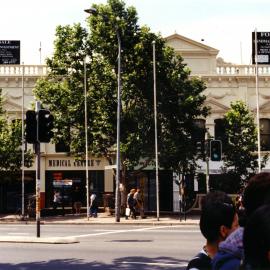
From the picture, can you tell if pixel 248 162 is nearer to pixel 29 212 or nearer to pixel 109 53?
pixel 109 53

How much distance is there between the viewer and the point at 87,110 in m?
33.9

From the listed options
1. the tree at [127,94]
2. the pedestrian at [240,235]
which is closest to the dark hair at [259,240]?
the pedestrian at [240,235]

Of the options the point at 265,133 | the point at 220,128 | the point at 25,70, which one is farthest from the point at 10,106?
the point at 265,133

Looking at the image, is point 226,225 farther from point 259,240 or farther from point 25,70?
point 25,70

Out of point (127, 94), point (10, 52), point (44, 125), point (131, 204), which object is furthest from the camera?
point (10, 52)

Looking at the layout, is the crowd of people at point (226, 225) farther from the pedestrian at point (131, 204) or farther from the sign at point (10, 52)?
the sign at point (10, 52)

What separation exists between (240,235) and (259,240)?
75cm

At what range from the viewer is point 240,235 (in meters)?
3.19

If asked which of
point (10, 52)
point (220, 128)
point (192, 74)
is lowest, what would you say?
point (220, 128)

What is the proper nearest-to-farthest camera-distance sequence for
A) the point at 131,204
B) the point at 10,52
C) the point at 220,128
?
1. the point at 131,204
2. the point at 220,128
3. the point at 10,52

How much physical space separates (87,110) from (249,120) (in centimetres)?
948

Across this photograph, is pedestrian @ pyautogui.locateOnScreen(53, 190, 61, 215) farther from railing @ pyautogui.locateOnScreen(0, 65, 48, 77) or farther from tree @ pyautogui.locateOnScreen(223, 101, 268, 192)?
tree @ pyautogui.locateOnScreen(223, 101, 268, 192)

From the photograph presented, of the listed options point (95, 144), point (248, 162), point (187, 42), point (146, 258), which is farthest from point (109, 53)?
point (146, 258)

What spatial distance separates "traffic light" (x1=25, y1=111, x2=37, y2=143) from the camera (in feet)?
58.9
